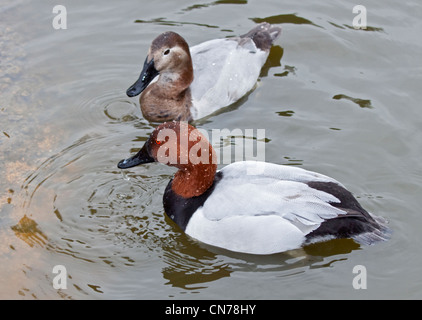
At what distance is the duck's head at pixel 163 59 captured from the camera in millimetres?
8008

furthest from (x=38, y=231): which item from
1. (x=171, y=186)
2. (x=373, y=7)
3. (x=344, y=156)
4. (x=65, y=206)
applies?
(x=373, y=7)

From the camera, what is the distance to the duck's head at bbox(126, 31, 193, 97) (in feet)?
26.3

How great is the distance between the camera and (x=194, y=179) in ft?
20.8

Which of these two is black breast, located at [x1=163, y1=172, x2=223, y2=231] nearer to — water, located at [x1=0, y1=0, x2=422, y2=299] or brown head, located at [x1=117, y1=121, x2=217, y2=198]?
brown head, located at [x1=117, y1=121, x2=217, y2=198]

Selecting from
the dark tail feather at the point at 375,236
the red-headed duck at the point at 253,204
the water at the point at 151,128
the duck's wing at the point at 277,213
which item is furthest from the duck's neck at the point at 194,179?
the dark tail feather at the point at 375,236

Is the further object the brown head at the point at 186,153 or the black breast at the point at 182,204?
the black breast at the point at 182,204

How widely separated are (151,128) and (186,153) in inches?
73.9

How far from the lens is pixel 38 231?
6.47m

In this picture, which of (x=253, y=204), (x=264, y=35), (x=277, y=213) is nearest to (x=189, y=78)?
(x=264, y=35)

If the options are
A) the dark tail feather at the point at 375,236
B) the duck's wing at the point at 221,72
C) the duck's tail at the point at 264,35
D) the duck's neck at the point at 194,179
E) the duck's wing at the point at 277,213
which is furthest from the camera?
the duck's tail at the point at 264,35

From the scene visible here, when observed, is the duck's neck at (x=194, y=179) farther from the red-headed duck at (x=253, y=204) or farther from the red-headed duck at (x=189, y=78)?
the red-headed duck at (x=189, y=78)

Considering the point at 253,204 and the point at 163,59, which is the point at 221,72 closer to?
the point at 163,59

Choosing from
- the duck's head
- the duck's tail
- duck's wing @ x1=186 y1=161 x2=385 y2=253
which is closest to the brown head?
duck's wing @ x1=186 y1=161 x2=385 y2=253
